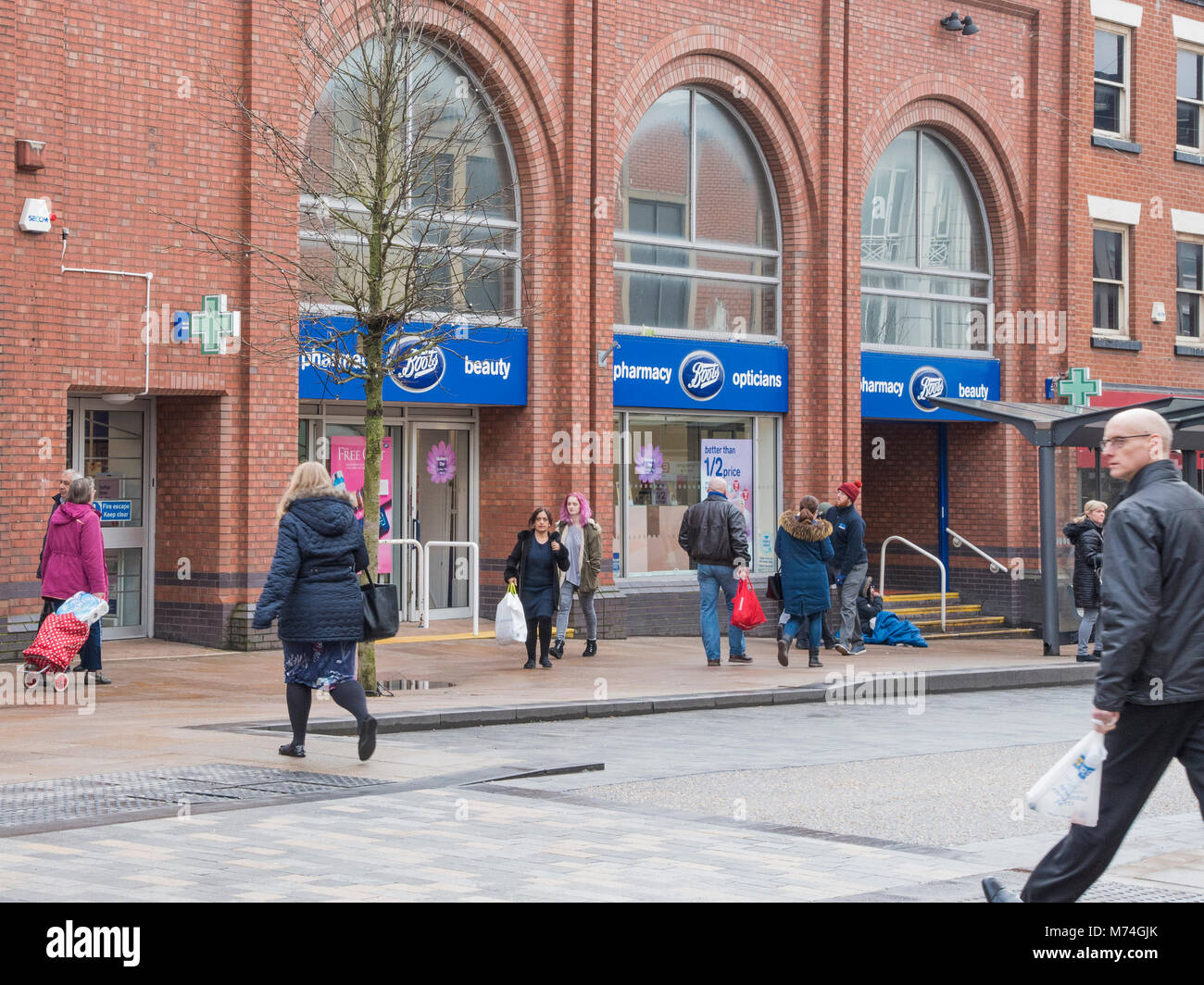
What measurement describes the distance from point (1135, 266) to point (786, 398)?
8.08 meters

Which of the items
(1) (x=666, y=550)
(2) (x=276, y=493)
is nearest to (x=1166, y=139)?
(1) (x=666, y=550)

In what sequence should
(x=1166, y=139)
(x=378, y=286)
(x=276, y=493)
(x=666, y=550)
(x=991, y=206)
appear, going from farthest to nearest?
(x=1166, y=139) < (x=991, y=206) < (x=666, y=550) < (x=276, y=493) < (x=378, y=286)

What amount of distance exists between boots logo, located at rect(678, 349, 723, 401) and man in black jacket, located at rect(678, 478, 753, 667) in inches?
148

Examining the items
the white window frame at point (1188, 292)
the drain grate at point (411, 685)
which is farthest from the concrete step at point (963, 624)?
the drain grate at point (411, 685)

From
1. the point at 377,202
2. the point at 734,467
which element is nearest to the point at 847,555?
the point at 734,467

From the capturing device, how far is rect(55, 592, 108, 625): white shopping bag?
1316 centimetres

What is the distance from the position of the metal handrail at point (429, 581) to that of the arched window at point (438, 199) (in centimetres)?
A: 263

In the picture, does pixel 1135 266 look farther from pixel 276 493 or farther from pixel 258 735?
pixel 258 735

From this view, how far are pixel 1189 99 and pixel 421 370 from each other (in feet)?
53.5

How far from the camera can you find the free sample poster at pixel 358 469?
60.5 feet

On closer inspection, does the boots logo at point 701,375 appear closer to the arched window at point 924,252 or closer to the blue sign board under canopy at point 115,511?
the arched window at point 924,252

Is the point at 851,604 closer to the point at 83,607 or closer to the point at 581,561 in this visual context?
the point at 581,561
